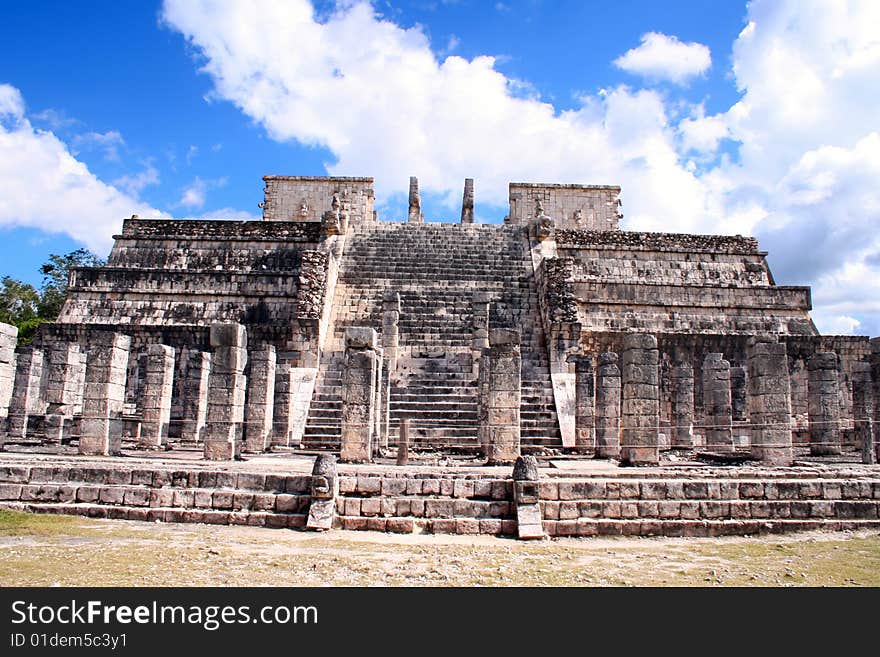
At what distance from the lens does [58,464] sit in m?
10.8

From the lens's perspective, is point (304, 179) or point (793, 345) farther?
point (304, 179)

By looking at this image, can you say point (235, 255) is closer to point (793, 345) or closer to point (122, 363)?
point (122, 363)

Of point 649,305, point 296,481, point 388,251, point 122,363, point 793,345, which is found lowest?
point 296,481

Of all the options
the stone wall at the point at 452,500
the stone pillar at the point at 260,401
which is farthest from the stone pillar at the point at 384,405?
the stone wall at the point at 452,500

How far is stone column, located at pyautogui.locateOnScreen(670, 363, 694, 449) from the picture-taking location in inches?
685

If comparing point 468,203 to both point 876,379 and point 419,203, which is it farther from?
point 876,379

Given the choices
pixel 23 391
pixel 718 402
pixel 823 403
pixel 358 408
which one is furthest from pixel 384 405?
pixel 823 403

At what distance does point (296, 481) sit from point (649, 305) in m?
16.8

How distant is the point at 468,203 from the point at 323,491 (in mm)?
23802

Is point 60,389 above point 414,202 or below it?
below

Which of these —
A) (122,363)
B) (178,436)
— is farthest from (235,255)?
(122,363)

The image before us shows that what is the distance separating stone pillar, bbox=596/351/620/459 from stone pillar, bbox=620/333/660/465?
185 centimetres

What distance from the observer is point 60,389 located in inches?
690

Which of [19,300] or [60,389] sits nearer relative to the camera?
[60,389]
